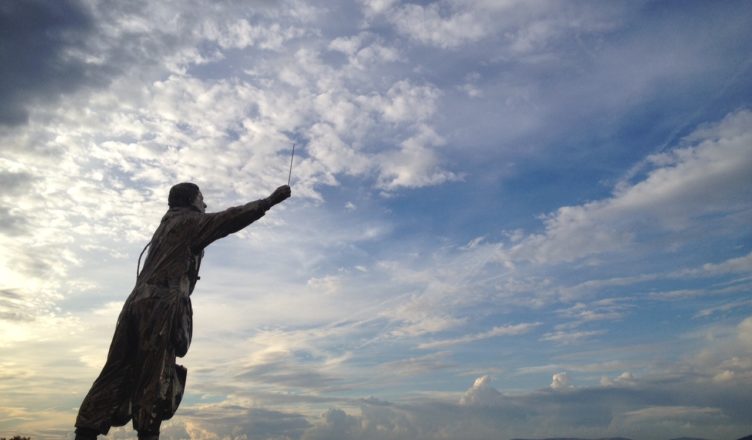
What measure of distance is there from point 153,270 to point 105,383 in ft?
6.36

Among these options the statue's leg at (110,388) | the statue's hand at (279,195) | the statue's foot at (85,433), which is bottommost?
the statue's foot at (85,433)

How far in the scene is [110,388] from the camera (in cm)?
872

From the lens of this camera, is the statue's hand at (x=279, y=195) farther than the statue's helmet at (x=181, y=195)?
No

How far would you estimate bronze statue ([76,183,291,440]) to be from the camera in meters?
8.54

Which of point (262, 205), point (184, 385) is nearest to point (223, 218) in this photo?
point (262, 205)

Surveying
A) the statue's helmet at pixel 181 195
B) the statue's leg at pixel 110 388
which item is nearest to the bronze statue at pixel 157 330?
the statue's leg at pixel 110 388

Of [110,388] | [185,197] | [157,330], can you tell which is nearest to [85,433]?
[110,388]

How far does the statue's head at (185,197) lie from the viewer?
1052cm

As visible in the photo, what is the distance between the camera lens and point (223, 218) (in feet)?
31.8

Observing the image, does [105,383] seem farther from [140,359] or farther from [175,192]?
[175,192]

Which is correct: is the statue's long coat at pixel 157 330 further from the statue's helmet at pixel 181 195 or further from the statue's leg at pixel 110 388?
the statue's helmet at pixel 181 195

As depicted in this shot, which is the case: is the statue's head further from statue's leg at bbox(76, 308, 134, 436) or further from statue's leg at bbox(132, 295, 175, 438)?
statue's leg at bbox(76, 308, 134, 436)

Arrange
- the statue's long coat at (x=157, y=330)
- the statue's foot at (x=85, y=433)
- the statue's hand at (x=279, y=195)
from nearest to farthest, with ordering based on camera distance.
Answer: the statue's foot at (x=85, y=433) < the statue's long coat at (x=157, y=330) < the statue's hand at (x=279, y=195)

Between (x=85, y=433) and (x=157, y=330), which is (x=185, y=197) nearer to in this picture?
(x=157, y=330)
